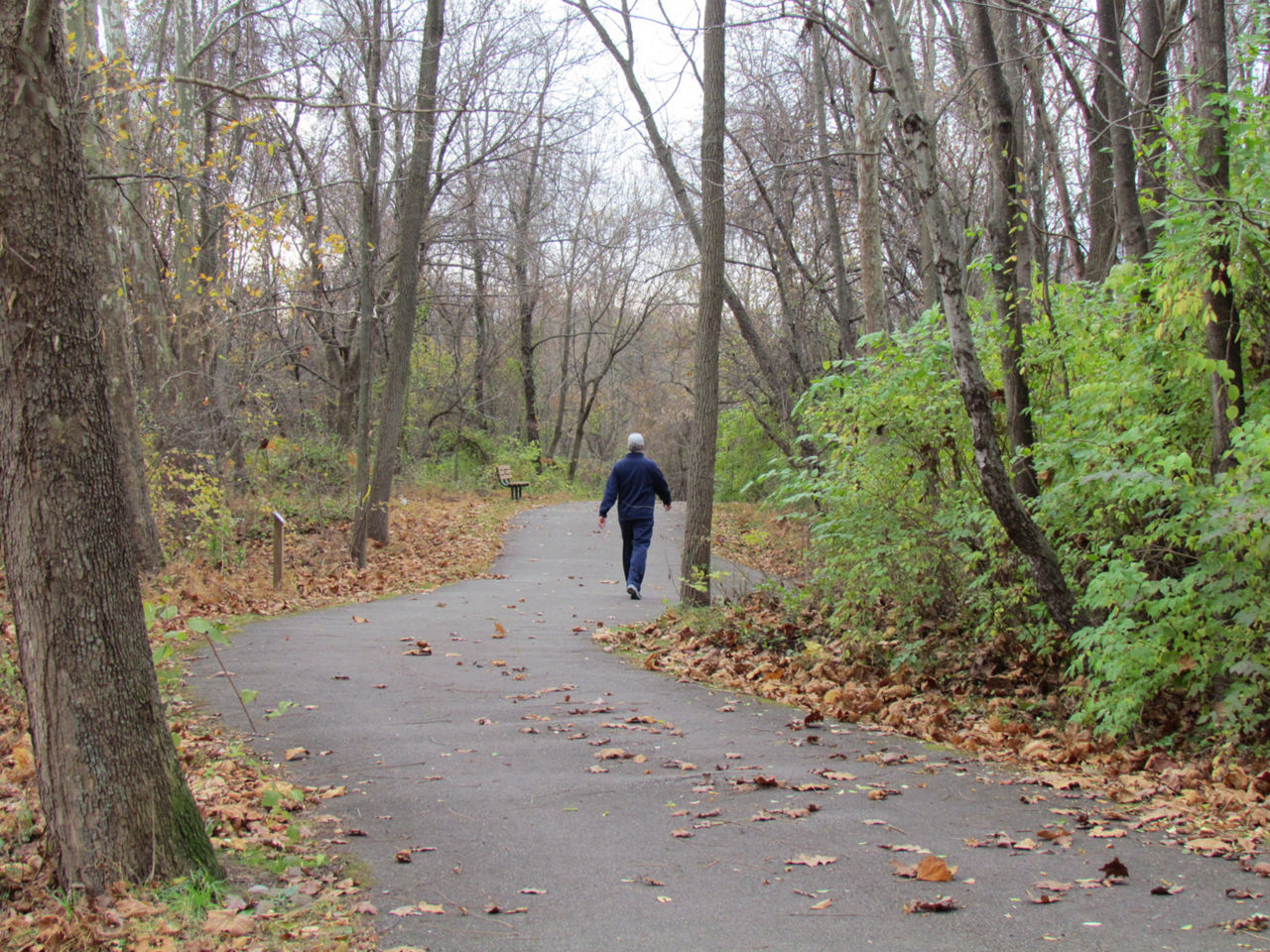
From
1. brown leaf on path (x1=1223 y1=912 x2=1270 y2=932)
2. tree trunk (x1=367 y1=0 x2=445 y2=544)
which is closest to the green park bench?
tree trunk (x1=367 y1=0 x2=445 y2=544)

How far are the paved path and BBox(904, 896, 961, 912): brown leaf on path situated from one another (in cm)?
5

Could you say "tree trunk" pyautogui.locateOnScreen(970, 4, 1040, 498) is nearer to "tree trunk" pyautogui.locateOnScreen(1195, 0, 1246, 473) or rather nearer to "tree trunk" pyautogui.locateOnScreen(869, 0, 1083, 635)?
"tree trunk" pyautogui.locateOnScreen(869, 0, 1083, 635)

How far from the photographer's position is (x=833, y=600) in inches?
368

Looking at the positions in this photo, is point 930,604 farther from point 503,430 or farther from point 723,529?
point 503,430

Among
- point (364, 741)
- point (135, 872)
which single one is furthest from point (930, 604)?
point (135, 872)

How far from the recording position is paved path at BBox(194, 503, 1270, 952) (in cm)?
368

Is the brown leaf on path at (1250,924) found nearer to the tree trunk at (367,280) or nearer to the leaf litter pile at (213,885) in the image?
the leaf litter pile at (213,885)

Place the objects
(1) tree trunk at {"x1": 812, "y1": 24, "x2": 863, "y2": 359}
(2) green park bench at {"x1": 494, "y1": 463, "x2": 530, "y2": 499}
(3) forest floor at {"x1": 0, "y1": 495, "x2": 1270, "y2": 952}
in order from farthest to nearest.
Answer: (2) green park bench at {"x1": 494, "y1": 463, "x2": 530, "y2": 499} < (1) tree trunk at {"x1": 812, "y1": 24, "x2": 863, "y2": 359} < (3) forest floor at {"x1": 0, "y1": 495, "x2": 1270, "y2": 952}

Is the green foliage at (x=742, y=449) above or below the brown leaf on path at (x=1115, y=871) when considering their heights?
above

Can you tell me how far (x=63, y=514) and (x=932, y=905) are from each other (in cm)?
363

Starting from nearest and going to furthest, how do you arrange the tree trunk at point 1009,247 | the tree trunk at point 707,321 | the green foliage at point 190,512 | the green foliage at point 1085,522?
the green foliage at point 1085,522
the tree trunk at point 1009,247
the tree trunk at point 707,321
the green foliage at point 190,512

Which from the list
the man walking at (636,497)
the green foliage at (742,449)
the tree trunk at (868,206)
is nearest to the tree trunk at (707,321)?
the man walking at (636,497)

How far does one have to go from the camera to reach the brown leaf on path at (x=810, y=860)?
14.1ft

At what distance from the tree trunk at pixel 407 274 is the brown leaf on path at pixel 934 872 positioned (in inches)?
542
